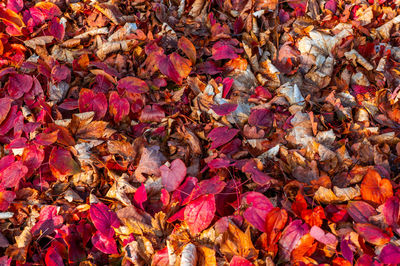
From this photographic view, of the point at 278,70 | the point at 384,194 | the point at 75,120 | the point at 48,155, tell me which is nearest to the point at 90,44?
the point at 75,120

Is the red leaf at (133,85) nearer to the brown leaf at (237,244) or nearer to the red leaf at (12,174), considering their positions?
the red leaf at (12,174)

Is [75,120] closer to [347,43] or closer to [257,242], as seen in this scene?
[257,242]

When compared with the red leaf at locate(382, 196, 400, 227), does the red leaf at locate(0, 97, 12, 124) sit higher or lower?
higher

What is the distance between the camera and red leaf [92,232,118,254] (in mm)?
1097

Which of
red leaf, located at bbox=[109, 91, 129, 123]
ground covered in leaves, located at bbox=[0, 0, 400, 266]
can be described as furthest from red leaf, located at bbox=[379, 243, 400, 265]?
red leaf, located at bbox=[109, 91, 129, 123]

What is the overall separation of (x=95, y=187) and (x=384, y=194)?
0.99 metres

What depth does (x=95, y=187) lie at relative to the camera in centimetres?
128

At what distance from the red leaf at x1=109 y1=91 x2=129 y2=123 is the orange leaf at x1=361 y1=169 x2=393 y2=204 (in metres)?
0.90

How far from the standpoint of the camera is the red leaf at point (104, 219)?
1104mm

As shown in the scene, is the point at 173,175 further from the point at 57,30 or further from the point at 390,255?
the point at 57,30

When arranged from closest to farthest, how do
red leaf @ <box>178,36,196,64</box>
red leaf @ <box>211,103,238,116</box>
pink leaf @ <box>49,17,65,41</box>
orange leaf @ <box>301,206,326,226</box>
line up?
orange leaf @ <box>301,206,326,226</box> → red leaf @ <box>211,103,238,116</box> → red leaf @ <box>178,36,196,64</box> → pink leaf @ <box>49,17,65,41</box>

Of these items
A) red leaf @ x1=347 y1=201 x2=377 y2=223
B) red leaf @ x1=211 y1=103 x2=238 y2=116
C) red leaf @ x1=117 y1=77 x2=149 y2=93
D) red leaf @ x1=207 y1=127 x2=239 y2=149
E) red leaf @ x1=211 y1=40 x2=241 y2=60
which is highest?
red leaf @ x1=211 y1=40 x2=241 y2=60

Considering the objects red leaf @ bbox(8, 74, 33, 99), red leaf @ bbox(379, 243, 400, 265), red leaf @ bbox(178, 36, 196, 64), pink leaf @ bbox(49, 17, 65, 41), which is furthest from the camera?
pink leaf @ bbox(49, 17, 65, 41)

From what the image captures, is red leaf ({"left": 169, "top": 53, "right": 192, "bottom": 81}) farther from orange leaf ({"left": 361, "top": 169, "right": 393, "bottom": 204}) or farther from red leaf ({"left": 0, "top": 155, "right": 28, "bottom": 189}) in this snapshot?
orange leaf ({"left": 361, "top": 169, "right": 393, "bottom": 204})
